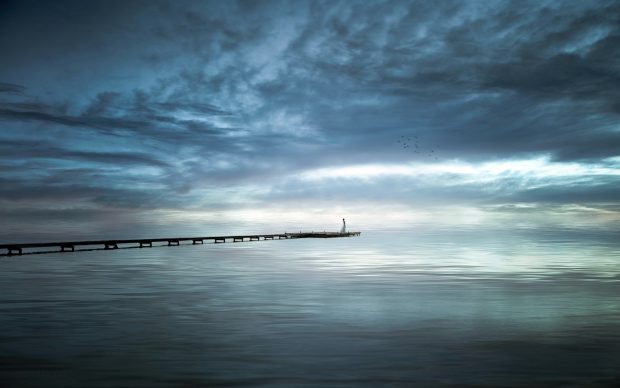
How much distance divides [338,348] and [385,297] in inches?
451

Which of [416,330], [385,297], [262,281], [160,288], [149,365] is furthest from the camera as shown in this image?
[262,281]

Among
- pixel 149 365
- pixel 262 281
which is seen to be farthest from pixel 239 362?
pixel 262 281

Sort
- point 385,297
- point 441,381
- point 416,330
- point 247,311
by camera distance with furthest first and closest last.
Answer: point 385,297
point 247,311
point 416,330
point 441,381

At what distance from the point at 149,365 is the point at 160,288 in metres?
17.5

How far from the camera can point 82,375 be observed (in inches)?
468

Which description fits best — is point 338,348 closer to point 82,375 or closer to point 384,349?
point 384,349

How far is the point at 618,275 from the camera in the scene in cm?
3822

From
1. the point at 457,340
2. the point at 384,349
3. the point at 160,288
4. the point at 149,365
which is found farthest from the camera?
the point at 160,288

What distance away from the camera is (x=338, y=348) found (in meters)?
14.7

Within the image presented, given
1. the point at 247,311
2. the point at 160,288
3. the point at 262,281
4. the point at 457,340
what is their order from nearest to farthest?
the point at 457,340 → the point at 247,311 → the point at 160,288 → the point at 262,281

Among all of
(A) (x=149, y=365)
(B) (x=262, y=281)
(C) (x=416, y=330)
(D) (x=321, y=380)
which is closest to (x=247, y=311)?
(C) (x=416, y=330)

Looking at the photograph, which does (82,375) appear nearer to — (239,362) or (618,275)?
(239,362)

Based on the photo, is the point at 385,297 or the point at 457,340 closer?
the point at 457,340

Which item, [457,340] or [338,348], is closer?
[338,348]
